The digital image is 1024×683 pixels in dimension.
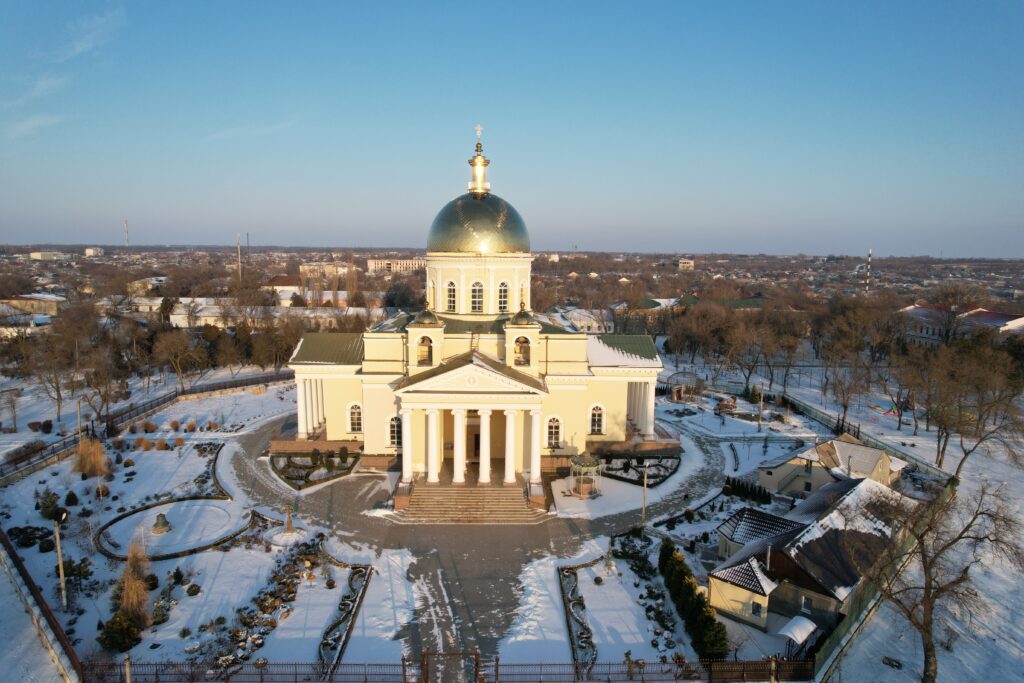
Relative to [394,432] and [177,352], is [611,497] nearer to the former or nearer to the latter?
[394,432]

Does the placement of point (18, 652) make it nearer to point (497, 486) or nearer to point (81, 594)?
point (81, 594)

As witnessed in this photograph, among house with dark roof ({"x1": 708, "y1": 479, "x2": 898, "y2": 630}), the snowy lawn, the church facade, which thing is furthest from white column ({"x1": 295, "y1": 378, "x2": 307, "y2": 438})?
house with dark roof ({"x1": 708, "y1": 479, "x2": 898, "y2": 630})

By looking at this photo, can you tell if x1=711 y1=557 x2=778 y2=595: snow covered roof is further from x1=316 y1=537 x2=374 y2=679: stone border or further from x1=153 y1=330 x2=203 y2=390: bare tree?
x1=153 y1=330 x2=203 y2=390: bare tree

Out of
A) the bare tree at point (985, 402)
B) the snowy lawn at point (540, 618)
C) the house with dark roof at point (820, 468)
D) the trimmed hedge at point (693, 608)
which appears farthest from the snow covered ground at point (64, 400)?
the bare tree at point (985, 402)

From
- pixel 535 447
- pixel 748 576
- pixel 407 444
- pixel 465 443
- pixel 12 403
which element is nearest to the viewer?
pixel 748 576

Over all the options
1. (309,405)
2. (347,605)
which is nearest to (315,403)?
(309,405)

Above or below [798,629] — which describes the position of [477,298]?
above

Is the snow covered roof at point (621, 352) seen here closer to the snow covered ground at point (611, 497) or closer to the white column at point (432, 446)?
the snow covered ground at point (611, 497)
